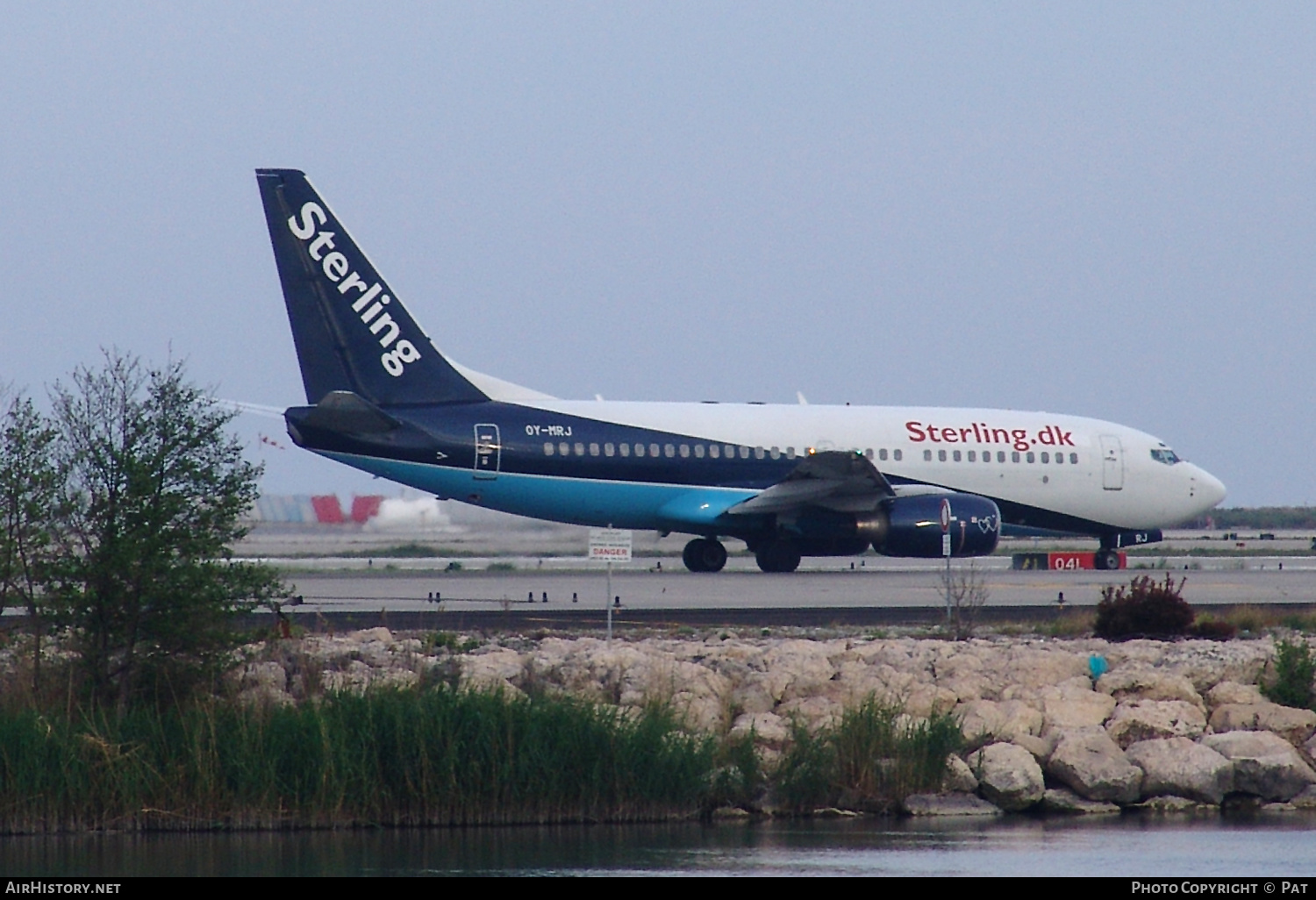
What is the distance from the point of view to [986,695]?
18.7 m

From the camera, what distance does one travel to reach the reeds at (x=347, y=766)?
50.2ft

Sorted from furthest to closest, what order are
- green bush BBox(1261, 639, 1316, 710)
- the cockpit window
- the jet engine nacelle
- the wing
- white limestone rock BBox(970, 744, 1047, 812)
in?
the cockpit window → the jet engine nacelle → the wing → green bush BBox(1261, 639, 1316, 710) → white limestone rock BBox(970, 744, 1047, 812)

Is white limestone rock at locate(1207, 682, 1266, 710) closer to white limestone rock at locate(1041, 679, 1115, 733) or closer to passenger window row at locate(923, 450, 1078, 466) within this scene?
white limestone rock at locate(1041, 679, 1115, 733)

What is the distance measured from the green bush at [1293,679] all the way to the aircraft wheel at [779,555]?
710 inches

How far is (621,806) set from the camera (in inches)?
627

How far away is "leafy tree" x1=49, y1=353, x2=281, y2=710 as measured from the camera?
17.1 metres

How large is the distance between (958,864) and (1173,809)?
4086 mm

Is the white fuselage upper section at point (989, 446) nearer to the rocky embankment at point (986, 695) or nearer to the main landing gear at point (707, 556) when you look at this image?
the main landing gear at point (707, 556)

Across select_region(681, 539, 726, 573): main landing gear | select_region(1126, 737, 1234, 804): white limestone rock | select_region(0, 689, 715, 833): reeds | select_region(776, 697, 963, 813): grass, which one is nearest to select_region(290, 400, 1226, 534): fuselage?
select_region(681, 539, 726, 573): main landing gear

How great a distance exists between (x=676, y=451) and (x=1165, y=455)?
12.8 metres

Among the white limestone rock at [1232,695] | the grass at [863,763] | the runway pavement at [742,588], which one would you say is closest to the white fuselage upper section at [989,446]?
the runway pavement at [742,588]

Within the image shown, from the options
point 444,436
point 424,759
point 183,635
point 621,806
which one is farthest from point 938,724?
point 444,436

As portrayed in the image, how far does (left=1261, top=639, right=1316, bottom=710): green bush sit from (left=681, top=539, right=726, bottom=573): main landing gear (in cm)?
1967

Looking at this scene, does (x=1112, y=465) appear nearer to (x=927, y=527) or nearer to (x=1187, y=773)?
(x=927, y=527)
